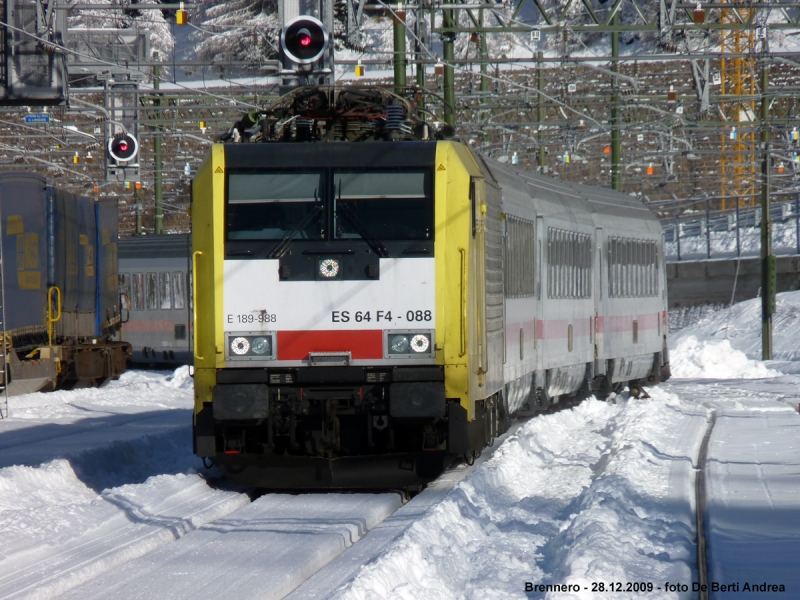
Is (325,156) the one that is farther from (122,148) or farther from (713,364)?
(713,364)

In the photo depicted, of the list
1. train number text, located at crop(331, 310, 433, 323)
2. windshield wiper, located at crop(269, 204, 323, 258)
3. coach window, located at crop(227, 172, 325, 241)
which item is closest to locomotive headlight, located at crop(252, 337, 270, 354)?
train number text, located at crop(331, 310, 433, 323)

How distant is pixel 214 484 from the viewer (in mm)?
10984

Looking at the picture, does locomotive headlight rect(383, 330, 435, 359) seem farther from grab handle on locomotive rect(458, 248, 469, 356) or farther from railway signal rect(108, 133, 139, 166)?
railway signal rect(108, 133, 139, 166)

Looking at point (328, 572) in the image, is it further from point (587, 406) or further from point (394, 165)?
point (587, 406)

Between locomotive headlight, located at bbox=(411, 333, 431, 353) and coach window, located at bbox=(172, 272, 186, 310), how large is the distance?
2238 centimetres

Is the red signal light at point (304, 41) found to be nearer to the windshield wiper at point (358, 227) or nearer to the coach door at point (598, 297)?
the windshield wiper at point (358, 227)

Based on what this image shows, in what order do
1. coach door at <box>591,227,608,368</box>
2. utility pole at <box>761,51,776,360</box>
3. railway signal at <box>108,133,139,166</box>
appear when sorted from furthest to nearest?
utility pole at <box>761,51,776,360</box>, railway signal at <box>108,133,139,166</box>, coach door at <box>591,227,608,368</box>

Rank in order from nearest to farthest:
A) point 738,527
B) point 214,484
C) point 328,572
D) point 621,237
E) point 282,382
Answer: point 328,572 < point 738,527 < point 282,382 < point 214,484 < point 621,237

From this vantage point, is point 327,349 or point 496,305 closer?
point 327,349

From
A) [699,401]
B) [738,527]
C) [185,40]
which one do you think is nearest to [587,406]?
[699,401]

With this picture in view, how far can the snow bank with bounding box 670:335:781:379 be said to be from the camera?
29688 mm

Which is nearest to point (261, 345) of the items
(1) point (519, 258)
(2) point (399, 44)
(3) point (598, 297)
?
(1) point (519, 258)

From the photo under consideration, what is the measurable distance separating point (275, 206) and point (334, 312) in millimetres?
1056

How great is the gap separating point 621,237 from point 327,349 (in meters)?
11.6
